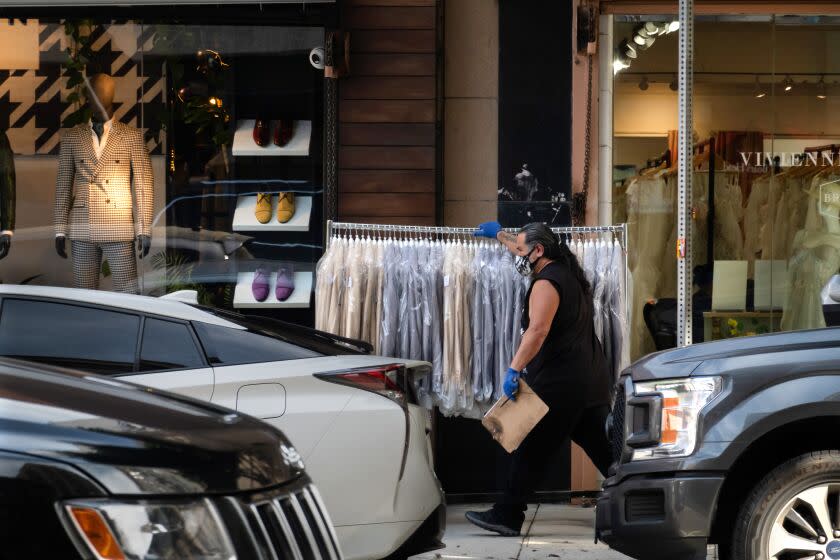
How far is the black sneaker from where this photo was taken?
8.03 metres

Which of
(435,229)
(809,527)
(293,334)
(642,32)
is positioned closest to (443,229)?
(435,229)

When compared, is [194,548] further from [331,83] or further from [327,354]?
[331,83]

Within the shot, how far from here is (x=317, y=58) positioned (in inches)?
377

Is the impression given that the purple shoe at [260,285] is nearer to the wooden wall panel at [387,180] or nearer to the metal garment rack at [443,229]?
the wooden wall panel at [387,180]

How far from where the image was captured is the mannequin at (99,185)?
32.8ft

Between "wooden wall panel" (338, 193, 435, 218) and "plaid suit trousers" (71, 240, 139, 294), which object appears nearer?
"wooden wall panel" (338, 193, 435, 218)

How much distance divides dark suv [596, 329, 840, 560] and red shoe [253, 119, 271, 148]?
191 inches

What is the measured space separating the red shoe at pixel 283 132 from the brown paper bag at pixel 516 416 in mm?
3163

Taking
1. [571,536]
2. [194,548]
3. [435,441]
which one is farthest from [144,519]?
[435,441]

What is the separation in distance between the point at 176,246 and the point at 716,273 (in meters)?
4.30

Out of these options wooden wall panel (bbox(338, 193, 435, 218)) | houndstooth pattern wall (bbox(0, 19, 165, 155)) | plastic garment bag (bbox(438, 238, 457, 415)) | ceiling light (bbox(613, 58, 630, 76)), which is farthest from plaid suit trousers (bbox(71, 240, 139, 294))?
ceiling light (bbox(613, 58, 630, 76))

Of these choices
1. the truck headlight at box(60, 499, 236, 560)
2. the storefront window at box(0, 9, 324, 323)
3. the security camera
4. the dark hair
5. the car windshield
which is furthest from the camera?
the storefront window at box(0, 9, 324, 323)

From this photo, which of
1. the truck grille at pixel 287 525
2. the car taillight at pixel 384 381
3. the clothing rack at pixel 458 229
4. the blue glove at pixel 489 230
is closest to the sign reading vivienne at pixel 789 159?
the clothing rack at pixel 458 229

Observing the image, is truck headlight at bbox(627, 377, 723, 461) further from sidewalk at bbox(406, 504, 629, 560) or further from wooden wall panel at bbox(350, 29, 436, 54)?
wooden wall panel at bbox(350, 29, 436, 54)
